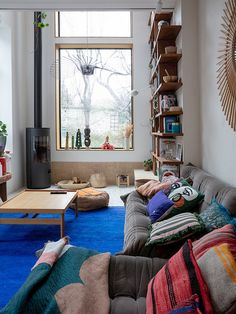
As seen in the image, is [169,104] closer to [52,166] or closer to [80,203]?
[80,203]

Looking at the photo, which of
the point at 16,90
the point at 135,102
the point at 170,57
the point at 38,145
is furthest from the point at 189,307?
the point at 135,102

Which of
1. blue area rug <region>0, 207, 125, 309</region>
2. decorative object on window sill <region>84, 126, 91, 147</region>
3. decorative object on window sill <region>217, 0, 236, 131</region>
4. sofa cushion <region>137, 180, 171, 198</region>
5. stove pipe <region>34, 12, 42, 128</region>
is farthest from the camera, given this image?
decorative object on window sill <region>84, 126, 91, 147</region>

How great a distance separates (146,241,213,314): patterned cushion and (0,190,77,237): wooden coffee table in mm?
2057

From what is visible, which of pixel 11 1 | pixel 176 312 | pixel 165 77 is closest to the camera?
pixel 176 312

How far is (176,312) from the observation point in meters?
1.03

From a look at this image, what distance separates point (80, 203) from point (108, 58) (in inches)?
140

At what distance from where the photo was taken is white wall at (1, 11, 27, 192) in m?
5.83

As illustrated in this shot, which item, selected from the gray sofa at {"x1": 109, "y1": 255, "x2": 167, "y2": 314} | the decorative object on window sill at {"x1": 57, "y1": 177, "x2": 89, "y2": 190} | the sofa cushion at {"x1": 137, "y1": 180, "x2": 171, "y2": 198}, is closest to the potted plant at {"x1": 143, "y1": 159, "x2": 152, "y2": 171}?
the decorative object on window sill at {"x1": 57, "y1": 177, "x2": 89, "y2": 190}

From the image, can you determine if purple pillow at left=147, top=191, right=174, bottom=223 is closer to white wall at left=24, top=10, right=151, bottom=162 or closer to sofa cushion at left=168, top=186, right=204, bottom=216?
sofa cushion at left=168, top=186, right=204, bottom=216

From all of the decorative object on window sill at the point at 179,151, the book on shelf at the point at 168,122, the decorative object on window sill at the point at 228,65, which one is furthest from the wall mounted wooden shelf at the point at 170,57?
the decorative object on window sill at the point at 228,65

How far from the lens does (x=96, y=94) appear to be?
6.94 metres

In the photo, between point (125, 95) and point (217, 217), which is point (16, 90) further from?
point (217, 217)

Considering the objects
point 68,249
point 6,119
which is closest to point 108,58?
point 6,119

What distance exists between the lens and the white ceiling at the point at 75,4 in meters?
3.64
